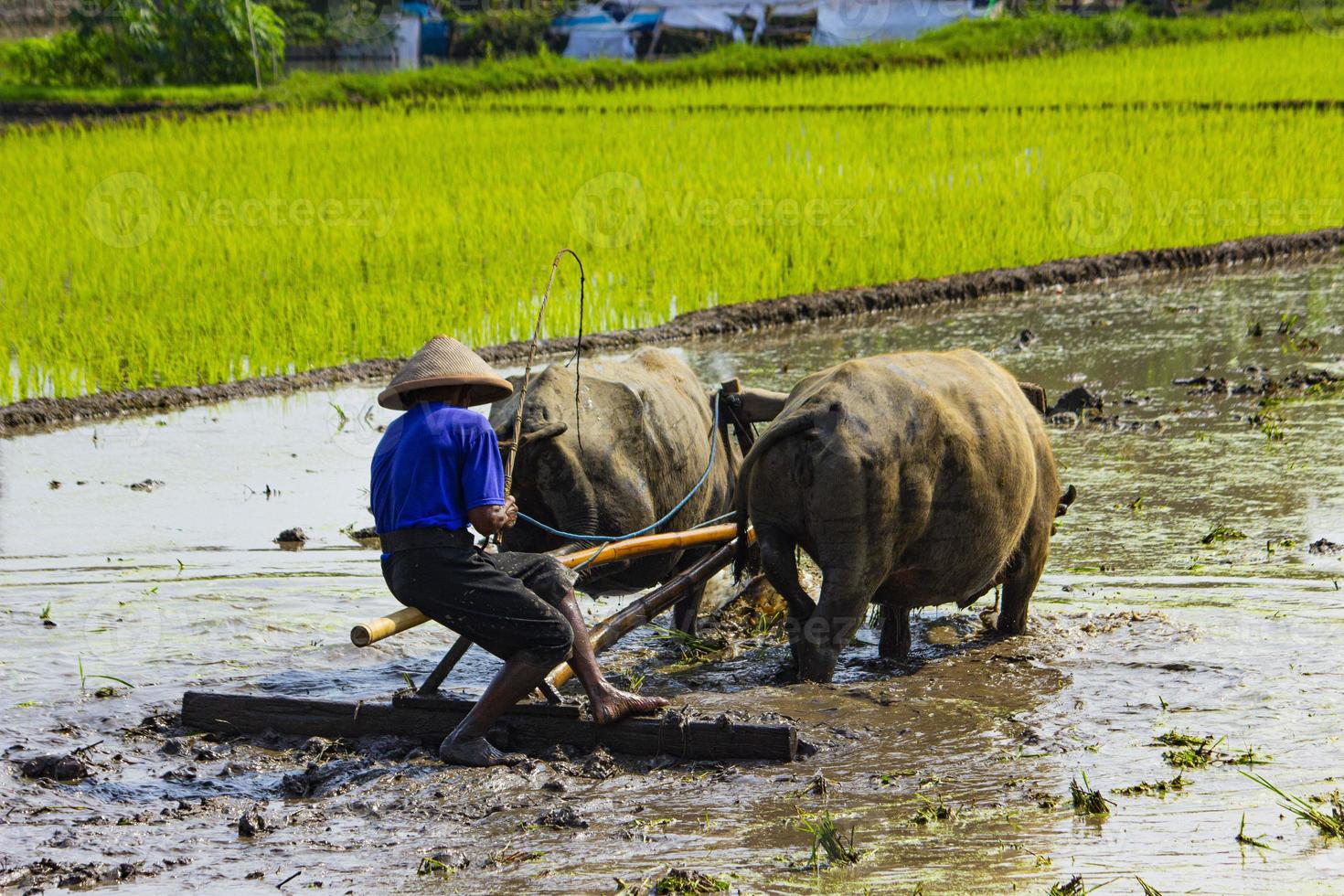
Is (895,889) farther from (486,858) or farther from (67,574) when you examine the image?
(67,574)

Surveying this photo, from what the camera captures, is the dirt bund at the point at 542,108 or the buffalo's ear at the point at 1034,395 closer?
the buffalo's ear at the point at 1034,395

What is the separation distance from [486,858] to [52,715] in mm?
1673

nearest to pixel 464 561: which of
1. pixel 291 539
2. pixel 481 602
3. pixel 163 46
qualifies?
pixel 481 602

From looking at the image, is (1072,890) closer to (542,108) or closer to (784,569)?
(784,569)

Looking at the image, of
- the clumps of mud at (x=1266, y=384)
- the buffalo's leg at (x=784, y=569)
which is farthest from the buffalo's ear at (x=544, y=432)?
the clumps of mud at (x=1266, y=384)

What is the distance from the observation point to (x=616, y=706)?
3.83 meters

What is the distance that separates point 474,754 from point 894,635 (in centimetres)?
158

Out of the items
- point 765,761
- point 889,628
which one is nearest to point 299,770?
point 765,761

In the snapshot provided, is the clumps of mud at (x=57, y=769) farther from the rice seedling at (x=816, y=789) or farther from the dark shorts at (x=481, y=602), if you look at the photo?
the rice seedling at (x=816, y=789)

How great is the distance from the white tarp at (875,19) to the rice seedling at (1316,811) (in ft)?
70.3

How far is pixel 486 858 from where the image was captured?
10.9ft

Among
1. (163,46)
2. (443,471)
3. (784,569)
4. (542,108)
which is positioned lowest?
(784,569)

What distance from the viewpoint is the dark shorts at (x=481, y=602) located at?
3805mm

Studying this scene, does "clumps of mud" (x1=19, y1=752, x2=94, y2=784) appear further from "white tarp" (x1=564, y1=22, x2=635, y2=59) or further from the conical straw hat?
"white tarp" (x1=564, y1=22, x2=635, y2=59)
